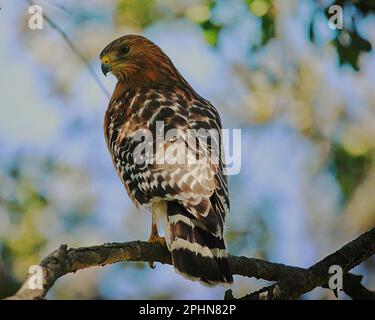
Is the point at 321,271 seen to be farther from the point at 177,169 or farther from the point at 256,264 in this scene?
the point at 177,169

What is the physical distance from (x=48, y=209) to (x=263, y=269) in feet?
12.6

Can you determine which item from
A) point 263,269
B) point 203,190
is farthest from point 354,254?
point 203,190

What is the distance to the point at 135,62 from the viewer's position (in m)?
6.79

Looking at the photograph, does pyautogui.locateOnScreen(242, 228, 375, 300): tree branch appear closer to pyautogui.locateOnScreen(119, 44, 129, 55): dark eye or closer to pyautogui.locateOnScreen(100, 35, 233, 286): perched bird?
pyautogui.locateOnScreen(100, 35, 233, 286): perched bird

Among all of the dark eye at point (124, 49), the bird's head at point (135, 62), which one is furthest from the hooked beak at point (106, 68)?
the dark eye at point (124, 49)

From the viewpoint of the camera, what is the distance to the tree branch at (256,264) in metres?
3.81

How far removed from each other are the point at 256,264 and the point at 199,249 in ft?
1.92

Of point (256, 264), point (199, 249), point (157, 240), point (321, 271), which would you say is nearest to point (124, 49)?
point (157, 240)

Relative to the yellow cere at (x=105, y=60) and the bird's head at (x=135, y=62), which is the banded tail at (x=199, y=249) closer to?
the bird's head at (x=135, y=62)

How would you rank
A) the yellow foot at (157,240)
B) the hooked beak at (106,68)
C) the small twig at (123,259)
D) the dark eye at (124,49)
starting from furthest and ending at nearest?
the dark eye at (124,49)
the hooked beak at (106,68)
the yellow foot at (157,240)
the small twig at (123,259)

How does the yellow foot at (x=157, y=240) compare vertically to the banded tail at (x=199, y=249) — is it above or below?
above

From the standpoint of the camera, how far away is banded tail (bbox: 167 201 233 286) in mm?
4656

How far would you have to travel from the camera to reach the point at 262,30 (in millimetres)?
6012
